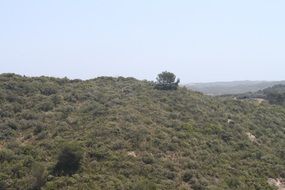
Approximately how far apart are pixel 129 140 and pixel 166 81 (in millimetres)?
26147

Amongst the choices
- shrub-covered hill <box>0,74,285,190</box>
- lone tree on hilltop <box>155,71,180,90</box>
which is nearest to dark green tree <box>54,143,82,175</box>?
shrub-covered hill <box>0,74,285,190</box>

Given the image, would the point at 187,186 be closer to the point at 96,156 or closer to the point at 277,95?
the point at 96,156

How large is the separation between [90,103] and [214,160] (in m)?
15.7

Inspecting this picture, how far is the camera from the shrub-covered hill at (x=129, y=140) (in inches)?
1161

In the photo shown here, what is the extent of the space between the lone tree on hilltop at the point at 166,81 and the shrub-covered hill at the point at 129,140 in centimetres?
370

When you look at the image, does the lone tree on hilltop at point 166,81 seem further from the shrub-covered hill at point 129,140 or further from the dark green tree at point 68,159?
the dark green tree at point 68,159

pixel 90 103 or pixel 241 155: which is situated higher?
pixel 90 103

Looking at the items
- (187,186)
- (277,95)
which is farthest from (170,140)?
(277,95)

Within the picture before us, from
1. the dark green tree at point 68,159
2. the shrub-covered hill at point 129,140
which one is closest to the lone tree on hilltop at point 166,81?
the shrub-covered hill at point 129,140

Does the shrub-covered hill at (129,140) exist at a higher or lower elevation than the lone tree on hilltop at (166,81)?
lower

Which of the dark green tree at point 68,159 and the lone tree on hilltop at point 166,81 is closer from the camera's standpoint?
the dark green tree at point 68,159

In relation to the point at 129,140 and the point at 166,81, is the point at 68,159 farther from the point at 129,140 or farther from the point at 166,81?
the point at 166,81

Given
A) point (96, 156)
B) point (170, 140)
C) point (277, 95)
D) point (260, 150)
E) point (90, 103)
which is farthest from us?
point (277, 95)

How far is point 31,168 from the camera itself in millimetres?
29312
